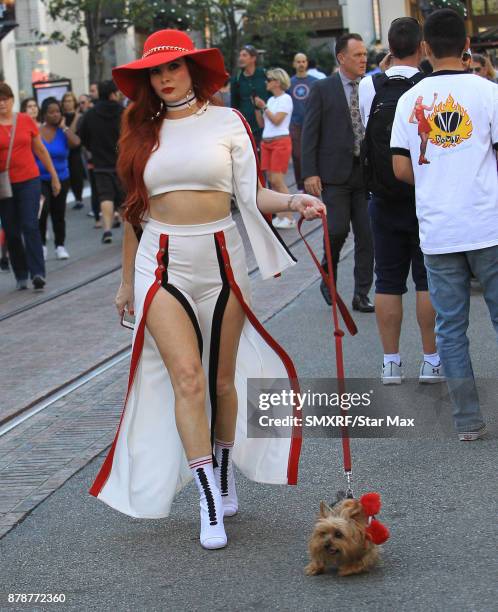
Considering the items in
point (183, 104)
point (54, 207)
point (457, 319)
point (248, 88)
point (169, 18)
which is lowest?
point (54, 207)

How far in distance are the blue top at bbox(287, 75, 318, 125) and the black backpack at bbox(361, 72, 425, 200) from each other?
10.4m

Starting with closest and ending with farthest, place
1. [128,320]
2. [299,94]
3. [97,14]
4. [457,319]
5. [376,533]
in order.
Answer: [376,533], [128,320], [457,319], [299,94], [97,14]

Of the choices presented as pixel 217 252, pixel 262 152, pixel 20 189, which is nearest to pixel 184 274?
pixel 217 252

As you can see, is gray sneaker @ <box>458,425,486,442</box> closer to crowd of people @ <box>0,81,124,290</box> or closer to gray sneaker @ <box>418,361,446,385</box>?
gray sneaker @ <box>418,361,446,385</box>

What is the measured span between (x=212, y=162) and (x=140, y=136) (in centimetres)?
29

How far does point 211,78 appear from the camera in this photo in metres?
4.94

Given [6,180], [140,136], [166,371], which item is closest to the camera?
[140,136]

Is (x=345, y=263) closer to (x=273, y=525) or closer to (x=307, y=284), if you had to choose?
(x=307, y=284)

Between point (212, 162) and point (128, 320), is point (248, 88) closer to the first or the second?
point (128, 320)

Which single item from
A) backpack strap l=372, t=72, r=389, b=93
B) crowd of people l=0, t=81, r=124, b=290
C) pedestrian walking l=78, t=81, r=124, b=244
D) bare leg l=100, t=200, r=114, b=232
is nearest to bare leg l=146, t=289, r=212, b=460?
backpack strap l=372, t=72, r=389, b=93

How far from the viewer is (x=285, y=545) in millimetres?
4723

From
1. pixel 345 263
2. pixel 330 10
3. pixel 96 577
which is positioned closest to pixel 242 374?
pixel 96 577

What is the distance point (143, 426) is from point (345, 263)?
317 inches
